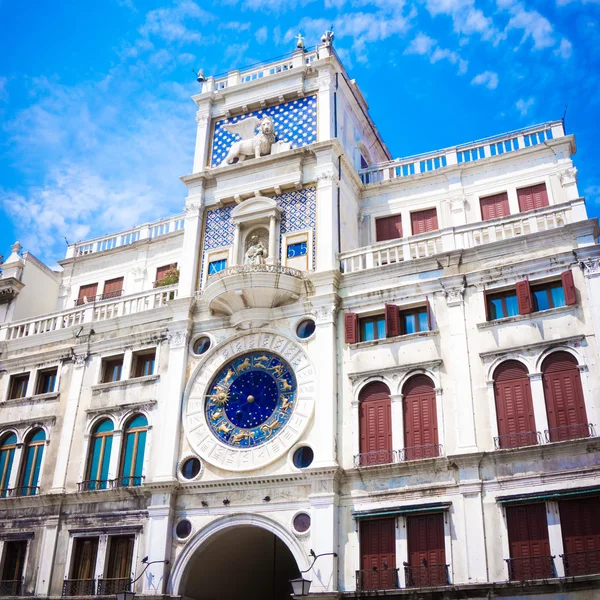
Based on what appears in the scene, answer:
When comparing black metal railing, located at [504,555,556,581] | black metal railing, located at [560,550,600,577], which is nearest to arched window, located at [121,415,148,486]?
black metal railing, located at [504,555,556,581]

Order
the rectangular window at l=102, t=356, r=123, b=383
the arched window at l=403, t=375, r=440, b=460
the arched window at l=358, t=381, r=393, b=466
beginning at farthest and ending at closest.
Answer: the rectangular window at l=102, t=356, r=123, b=383 < the arched window at l=358, t=381, r=393, b=466 < the arched window at l=403, t=375, r=440, b=460

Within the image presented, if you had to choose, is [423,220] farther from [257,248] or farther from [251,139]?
[251,139]

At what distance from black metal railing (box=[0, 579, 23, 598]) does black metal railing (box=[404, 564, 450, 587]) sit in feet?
46.7

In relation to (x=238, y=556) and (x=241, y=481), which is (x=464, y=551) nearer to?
(x=241, y=481)

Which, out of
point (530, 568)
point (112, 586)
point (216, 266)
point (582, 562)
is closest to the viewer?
point (582, 562)

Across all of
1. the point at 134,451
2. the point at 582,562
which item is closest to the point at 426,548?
the point at 582,562

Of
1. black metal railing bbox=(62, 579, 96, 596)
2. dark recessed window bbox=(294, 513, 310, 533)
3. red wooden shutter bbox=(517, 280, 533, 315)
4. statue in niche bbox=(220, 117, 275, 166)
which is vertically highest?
statue in niche bbox=(220, 117, 275, 166)

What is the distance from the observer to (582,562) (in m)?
19.5

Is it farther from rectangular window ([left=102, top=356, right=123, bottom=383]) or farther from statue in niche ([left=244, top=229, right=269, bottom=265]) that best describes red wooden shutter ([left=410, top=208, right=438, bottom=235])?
rectangular window ([left=102, top=356, right=123, bottom=383])

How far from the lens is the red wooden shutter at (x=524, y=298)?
2320 cm

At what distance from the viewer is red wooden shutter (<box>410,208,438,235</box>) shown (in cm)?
2960

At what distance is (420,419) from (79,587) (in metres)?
13.0

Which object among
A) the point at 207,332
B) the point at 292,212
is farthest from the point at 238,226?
the point at 207,332

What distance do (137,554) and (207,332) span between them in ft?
26.5
